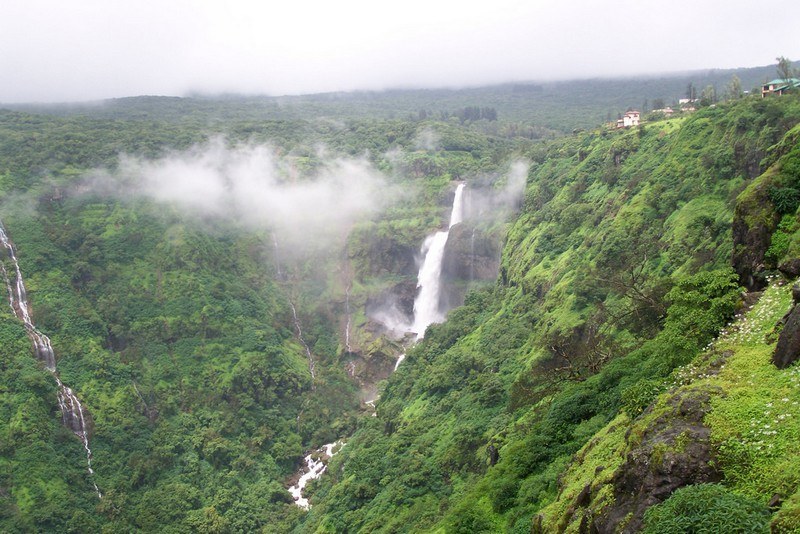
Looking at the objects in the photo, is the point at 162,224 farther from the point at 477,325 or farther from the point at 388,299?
the point at 477,325

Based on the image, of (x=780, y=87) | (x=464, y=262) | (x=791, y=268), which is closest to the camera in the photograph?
(x=791, y=268)

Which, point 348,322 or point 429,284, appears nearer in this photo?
point 429,284

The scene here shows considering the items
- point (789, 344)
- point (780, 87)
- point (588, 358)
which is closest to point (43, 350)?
point (588, 358)

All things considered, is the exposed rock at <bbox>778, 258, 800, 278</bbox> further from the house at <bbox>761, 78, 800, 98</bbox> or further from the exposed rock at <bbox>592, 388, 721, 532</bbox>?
the house at <bbox>761, 78, 800, 98</bbox>

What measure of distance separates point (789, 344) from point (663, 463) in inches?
154

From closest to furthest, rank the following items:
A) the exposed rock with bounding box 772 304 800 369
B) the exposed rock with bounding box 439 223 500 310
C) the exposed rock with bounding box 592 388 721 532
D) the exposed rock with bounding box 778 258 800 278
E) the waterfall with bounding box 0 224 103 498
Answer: the exposed rock with bounding box 592 388 721 532, the exposed rock with bounding box 772 304 800 369, the exposed rock with bounding box 778 258 800 278, the waterfall with bounding box 0 224 103 498, the exposed rock with bounding box 439 223 500 310

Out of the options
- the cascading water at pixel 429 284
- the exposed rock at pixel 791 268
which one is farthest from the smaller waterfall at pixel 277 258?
the exposed rock at pixel 791 268

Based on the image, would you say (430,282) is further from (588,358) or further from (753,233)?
(753,233)

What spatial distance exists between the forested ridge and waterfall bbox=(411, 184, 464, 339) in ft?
10.0

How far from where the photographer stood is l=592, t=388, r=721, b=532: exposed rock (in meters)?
12.2

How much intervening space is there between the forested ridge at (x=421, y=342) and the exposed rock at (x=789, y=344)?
0.57 ft

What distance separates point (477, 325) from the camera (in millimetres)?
62812

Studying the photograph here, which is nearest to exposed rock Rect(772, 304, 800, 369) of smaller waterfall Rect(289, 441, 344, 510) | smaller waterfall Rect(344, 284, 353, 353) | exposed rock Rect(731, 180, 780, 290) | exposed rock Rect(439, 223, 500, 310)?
exposed rock Rect(731, 180, 780, 290)

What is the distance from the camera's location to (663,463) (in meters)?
12.5
